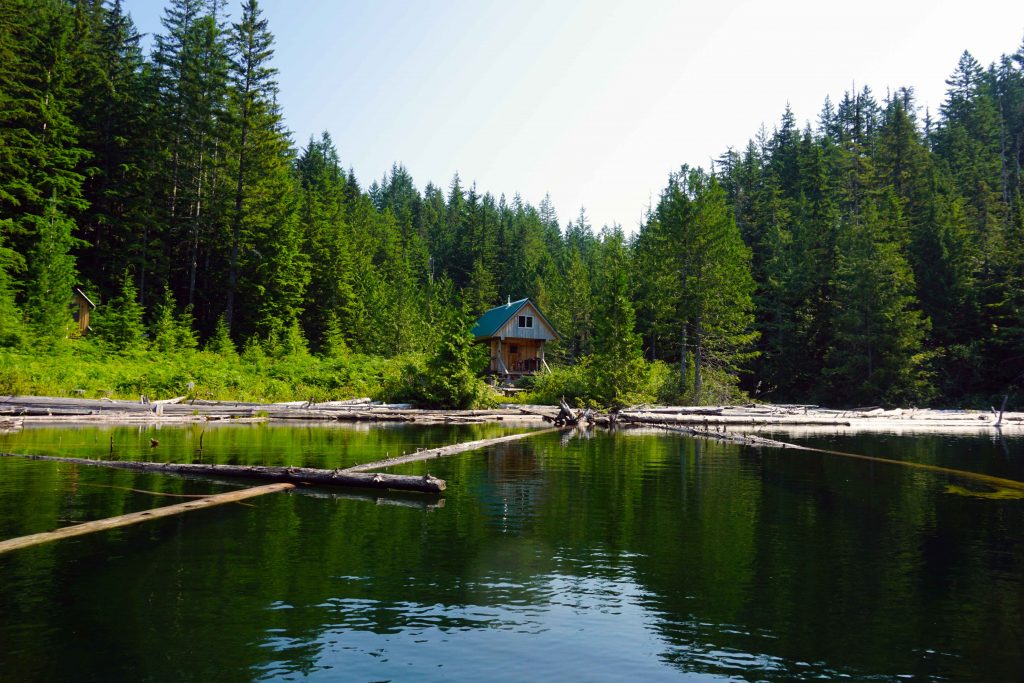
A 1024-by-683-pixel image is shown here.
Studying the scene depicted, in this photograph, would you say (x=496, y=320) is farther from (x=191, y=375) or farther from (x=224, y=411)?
(x=224, y=411)

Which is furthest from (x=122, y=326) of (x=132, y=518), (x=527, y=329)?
(x=132, y=518)

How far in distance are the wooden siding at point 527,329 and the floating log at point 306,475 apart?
39.6 metres

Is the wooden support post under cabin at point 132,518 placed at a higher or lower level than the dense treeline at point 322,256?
lower

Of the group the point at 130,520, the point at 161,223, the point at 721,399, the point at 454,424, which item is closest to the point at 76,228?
the point at 161,223

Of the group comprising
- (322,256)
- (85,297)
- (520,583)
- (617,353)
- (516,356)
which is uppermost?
(322,256)

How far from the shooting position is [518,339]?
56.4m

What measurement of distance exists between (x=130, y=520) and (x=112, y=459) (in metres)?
8.86

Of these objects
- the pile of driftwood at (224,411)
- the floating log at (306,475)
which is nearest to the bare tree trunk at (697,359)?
the pile of driftwood at (224,411)

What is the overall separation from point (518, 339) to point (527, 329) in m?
1.19

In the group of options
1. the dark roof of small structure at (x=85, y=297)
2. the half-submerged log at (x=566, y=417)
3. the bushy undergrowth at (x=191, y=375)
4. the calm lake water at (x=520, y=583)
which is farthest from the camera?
the dark roof of small structure at (x=85, y=297)

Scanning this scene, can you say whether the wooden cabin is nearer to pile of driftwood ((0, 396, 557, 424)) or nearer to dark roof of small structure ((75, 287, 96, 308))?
pile of driftwood ((0, 396, 557, 424))

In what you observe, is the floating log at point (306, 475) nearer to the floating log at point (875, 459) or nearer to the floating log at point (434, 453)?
the floating log at point (434, 453)

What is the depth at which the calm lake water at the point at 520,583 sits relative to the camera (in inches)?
274

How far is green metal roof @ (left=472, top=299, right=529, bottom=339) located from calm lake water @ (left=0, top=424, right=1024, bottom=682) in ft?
124
